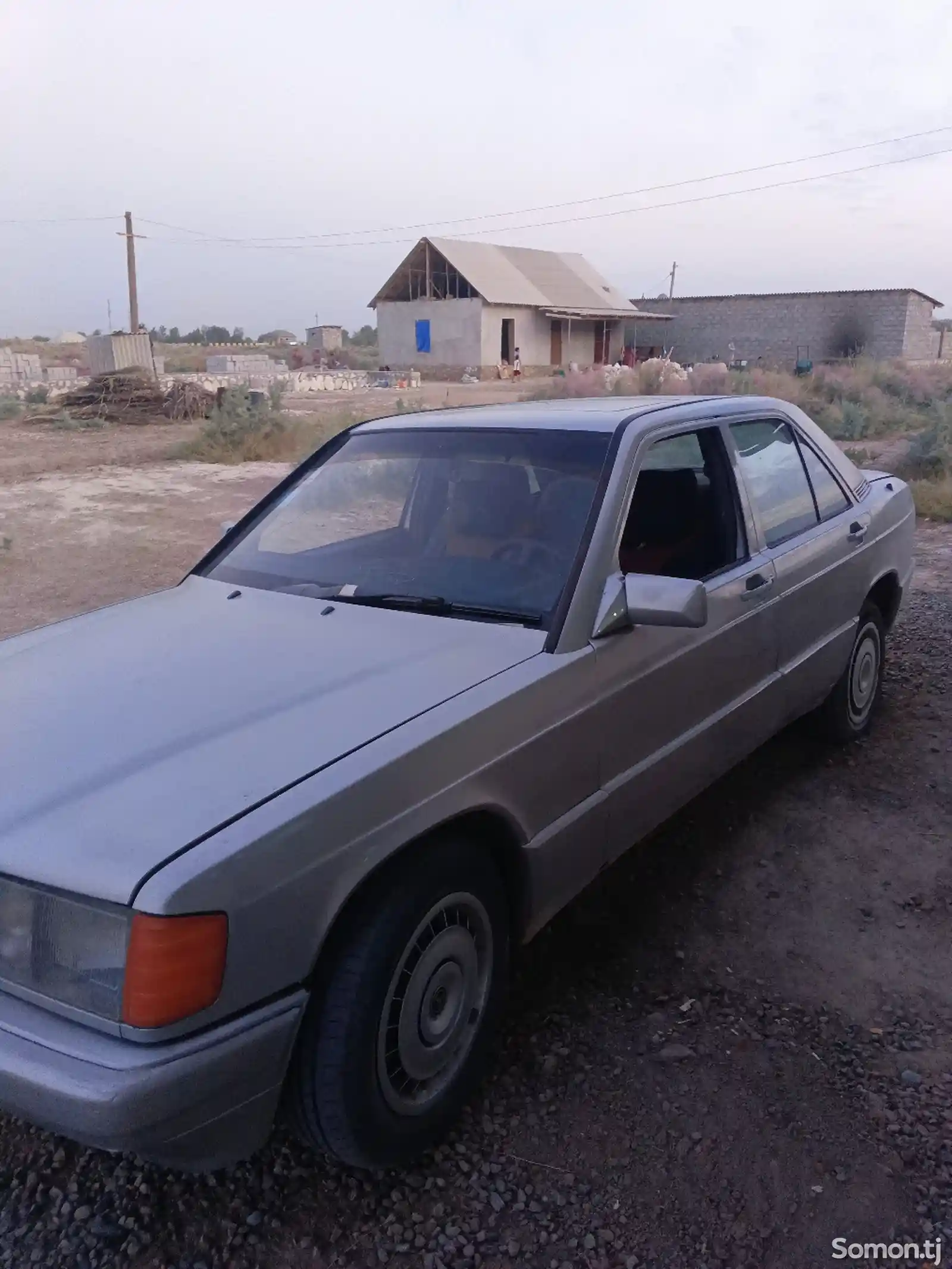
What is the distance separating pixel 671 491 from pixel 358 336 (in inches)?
3050

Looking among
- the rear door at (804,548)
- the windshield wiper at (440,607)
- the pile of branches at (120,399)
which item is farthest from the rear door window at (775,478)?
the pile of branches at (120,399)

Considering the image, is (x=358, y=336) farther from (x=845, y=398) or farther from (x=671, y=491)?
(x=671, y=491)

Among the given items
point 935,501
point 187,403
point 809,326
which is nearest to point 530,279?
point 809,326

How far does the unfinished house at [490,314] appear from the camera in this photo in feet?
129

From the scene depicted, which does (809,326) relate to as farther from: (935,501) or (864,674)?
(864,674)

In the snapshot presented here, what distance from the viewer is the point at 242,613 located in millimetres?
3021

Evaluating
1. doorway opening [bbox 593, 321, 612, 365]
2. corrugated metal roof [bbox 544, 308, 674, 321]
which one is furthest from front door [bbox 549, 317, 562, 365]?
doorway opening [bbox 593, 321, 612, 365]

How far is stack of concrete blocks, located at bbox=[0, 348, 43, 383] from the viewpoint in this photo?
34.2 metres

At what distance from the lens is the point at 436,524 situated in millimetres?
3236

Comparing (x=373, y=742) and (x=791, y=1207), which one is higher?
(x=373, y=742)

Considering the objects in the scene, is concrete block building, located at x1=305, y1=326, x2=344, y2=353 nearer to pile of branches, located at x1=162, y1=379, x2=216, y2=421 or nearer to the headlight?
pile of branches, located at x1=162, y1=379, x2=216, y2=421

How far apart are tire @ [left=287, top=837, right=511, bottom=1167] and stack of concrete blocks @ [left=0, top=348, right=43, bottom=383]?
3480 centimetres

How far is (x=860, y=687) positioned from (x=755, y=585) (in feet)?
4.52

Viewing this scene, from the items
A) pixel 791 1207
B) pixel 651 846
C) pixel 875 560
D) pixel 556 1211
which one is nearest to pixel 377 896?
pixel 556 1211
